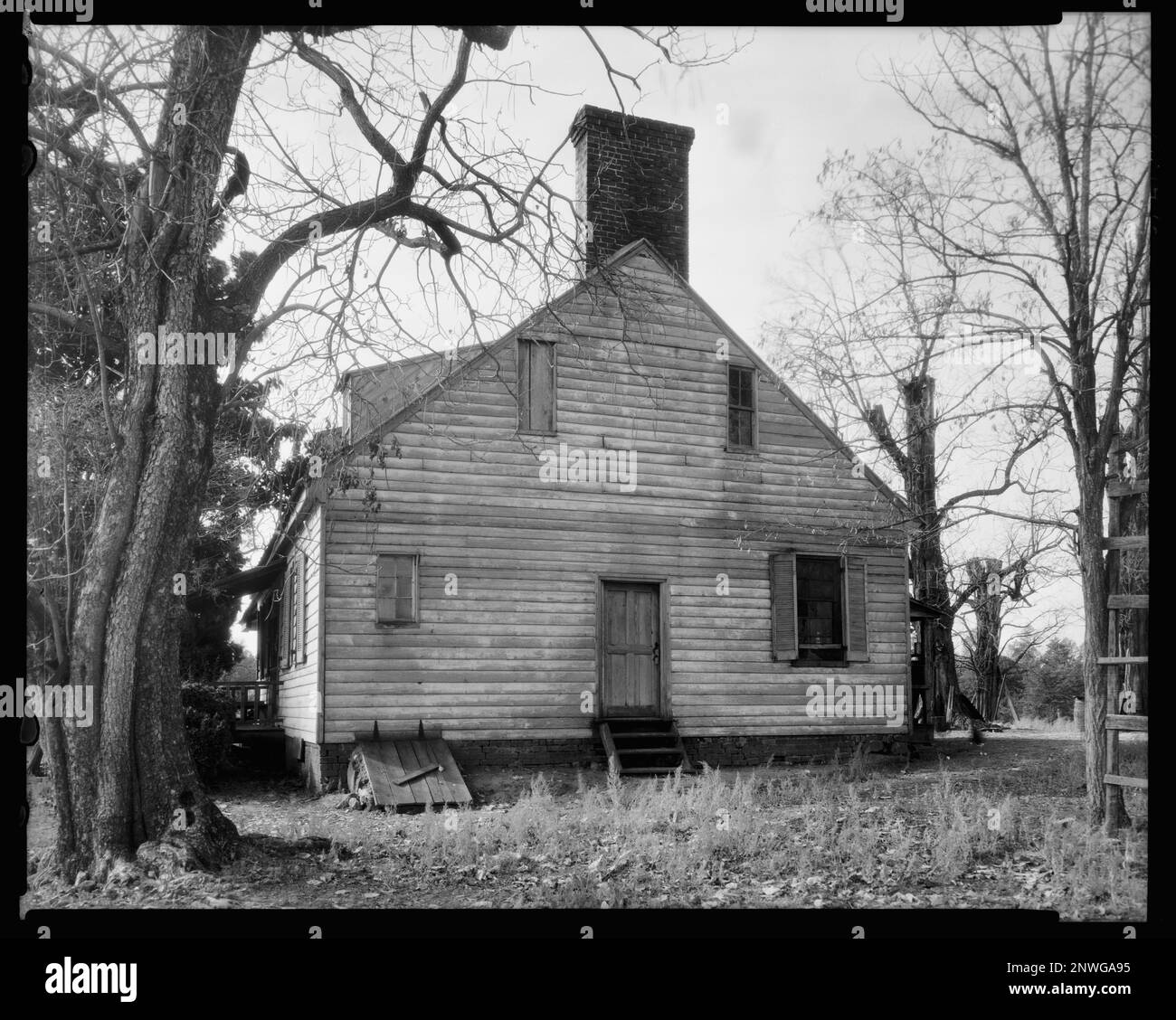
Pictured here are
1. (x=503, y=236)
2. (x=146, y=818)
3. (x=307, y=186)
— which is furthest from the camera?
(x=503, y=236)

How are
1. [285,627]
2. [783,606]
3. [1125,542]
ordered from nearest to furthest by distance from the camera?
[1125,542] → [783,606] → [285,627]

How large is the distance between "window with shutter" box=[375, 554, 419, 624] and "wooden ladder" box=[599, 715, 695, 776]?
2570 mm

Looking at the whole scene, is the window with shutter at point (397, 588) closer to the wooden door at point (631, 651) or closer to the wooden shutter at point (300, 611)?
the wooden shutter at point (300, 611)

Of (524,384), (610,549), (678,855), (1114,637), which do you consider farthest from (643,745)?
(1114,637)

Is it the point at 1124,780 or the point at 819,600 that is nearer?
the point at 1124,780

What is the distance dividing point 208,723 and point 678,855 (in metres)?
7.09

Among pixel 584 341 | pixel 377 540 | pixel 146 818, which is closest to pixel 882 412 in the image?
pixel 584 341

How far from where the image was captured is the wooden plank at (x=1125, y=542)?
736 centimetres

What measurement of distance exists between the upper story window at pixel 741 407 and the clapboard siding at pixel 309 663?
202 inches

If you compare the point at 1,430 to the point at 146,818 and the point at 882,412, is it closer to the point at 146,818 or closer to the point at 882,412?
the point at 146,818

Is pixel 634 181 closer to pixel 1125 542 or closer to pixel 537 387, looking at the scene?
pixel 537 387

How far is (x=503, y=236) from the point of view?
7605 millimetres

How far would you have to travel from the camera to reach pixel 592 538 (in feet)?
40.2
